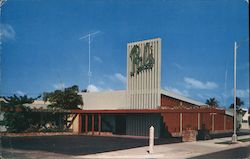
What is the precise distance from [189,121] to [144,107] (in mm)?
5629

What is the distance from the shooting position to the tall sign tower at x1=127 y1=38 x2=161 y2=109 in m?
34.4

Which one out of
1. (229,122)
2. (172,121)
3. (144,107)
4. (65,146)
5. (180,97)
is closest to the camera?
(65,146)

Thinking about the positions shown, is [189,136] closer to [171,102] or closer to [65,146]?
[171,102]

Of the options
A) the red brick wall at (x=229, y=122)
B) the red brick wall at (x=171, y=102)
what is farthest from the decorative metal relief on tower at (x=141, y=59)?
the red brick wall at (x=229, y=122)

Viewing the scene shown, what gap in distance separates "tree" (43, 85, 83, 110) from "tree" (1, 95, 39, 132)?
157 inches

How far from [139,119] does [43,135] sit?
374 inches

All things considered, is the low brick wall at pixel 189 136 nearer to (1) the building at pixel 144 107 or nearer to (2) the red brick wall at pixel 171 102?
(1) the building at pixel 144 107

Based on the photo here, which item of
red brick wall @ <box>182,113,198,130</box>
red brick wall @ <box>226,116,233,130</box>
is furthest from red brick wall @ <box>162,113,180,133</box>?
red brick wall @ <box>226,116,233,130</box>

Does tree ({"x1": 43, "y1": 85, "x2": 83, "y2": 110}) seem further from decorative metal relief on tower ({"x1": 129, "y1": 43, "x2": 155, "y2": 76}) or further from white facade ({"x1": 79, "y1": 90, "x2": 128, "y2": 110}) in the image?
decorative metal relief on tower ({"x1": 129, "y1": 43, "x2": 155, "y2": 76})

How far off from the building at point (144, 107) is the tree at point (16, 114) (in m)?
5.45

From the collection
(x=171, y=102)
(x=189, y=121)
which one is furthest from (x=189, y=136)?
(x=189, y=121)

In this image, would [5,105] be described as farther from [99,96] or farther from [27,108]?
[99,96]

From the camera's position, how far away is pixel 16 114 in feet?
122

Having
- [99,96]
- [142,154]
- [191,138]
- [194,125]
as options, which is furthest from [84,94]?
[142,154]
